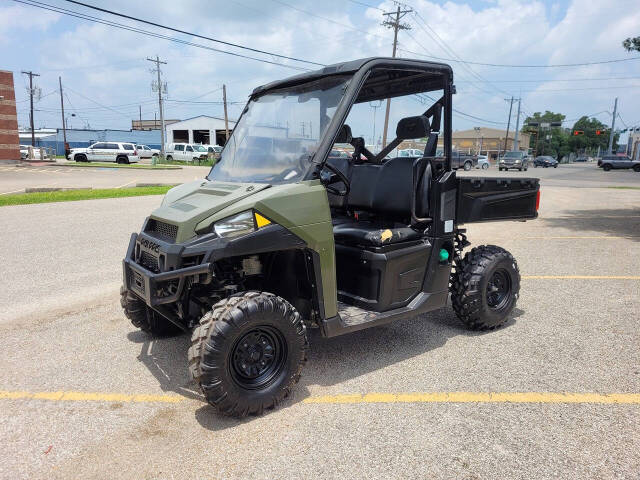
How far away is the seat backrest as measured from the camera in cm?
453

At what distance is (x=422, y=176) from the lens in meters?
4.43

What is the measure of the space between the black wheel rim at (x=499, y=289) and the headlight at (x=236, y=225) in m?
2.75

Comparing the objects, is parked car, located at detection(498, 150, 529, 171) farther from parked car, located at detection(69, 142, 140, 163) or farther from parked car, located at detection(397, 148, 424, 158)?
parked car, located at detection(397, 148, 424, 158)

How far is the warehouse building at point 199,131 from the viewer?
7112cm

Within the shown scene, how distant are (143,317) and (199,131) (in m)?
72.4

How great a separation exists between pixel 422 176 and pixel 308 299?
1.57m

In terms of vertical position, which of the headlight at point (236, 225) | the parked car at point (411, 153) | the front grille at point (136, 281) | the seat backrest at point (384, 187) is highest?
the parked car at point (411, 153)

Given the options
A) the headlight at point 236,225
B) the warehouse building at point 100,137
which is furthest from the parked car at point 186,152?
the headlight at point 236,225

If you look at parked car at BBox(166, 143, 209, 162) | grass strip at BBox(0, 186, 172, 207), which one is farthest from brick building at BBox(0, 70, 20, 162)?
grass strip at BBox(0, 186, 172, 207)

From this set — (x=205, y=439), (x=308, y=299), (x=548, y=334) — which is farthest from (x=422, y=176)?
(x=205, y=439)

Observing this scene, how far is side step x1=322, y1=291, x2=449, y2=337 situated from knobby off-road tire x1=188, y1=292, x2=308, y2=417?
12.3 inches

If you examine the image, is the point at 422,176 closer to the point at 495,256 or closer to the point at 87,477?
the point at 495,256

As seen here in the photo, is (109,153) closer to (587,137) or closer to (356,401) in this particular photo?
(356,401)

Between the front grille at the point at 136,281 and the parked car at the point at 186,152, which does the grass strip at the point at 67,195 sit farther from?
the parked car at the point at 186,152
